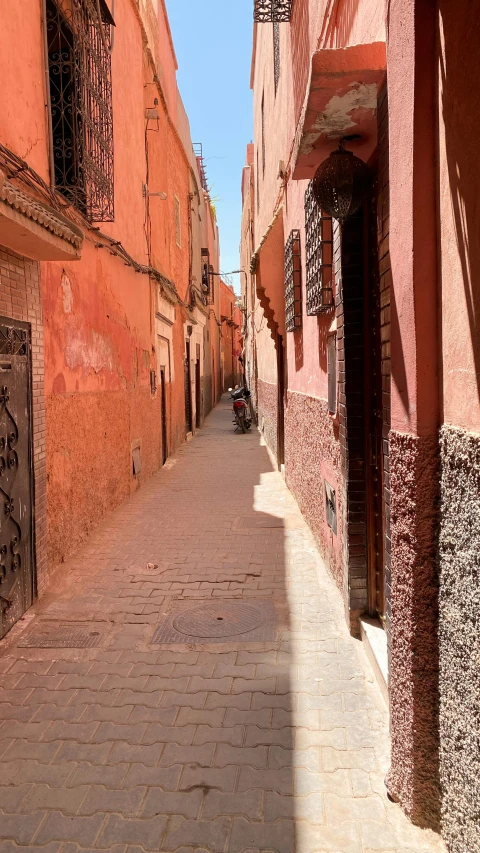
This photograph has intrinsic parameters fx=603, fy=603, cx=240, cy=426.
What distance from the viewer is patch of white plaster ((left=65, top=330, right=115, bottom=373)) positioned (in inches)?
244

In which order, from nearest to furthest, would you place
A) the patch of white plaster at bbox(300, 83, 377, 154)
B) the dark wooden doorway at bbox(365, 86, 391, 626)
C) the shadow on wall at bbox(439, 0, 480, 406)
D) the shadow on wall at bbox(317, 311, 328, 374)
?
the shadow on wall at bbox(439, 0, 480, 406) → the patch of white plaster at bbox(300, 83, 377, 154) → the dark wooden doorway at bbox(365, 86, 391, 626) → the shadow on wall at bbox(317, 311, 328, 374)

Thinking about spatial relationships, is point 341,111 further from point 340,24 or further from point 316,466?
point 316,466

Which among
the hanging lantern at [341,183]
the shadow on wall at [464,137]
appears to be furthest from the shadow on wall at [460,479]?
the hanging lantern at [341,183]

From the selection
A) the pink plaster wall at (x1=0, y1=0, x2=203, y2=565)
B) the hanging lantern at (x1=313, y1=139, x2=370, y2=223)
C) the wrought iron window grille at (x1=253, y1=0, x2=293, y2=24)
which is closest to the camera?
the hanging lantern at (x1=313, y1=139, x2=370, y2=223)

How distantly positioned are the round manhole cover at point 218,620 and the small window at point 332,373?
1.68 meters

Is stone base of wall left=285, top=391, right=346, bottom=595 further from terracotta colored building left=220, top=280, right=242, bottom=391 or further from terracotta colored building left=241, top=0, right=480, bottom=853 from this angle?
terracotta colored building left=220, top=280, right=242, bottom=391

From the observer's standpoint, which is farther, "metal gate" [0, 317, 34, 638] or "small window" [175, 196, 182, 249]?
"small window" [175, 196, 182, 249]

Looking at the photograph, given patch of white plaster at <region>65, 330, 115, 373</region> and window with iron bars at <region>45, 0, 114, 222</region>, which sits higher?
window with iron bars at <region>45, 0, 114, 222</region>

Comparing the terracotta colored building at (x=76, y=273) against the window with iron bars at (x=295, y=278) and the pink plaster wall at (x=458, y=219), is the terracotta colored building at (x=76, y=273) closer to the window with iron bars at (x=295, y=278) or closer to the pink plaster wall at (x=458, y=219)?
the window with iron bars at (x=295, y=278)

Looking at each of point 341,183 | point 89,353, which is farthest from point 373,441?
point 89,353

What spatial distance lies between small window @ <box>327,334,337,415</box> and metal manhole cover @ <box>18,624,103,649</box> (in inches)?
95.3

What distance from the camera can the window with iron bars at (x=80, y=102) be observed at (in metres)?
5.82

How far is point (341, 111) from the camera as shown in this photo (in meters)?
3.17

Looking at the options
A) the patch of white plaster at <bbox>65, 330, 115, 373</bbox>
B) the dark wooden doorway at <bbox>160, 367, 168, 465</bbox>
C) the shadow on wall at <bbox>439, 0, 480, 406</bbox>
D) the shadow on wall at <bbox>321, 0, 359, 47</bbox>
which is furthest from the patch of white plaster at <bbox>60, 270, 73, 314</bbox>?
Answer: the dark wooden doorway at <bbox>160, 367, 168, 465</bbox>
